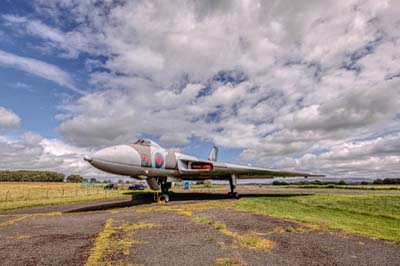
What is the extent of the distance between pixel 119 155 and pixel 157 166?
3.92m

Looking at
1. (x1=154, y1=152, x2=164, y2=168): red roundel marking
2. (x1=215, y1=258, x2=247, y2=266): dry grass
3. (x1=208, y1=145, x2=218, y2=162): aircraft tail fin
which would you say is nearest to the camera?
(x1=215, y1=258, x2=247, y2=266): dry grass

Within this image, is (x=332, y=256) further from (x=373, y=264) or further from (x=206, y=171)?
(x=206, y=171)

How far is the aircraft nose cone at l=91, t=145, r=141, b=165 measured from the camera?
14192mm

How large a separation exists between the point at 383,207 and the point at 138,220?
16.3 metres

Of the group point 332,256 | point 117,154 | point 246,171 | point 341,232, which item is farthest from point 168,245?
point 246,171

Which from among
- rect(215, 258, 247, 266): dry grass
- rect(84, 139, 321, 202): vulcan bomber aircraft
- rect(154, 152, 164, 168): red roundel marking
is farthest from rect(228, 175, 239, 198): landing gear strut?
rect(215, 258, 247, 266): dry grass

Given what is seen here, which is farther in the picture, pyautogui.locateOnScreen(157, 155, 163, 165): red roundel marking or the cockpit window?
pyautogui.locateOnScreen(157, 155, 163, 165): red roundel marking

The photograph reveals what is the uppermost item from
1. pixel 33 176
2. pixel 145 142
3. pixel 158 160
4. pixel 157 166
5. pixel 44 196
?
pixel 145 142

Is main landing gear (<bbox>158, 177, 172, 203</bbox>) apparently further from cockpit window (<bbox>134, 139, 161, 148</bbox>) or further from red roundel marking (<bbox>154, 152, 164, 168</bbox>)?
cockpit window (<bbox>134, 139, 161, 148</bbox>)

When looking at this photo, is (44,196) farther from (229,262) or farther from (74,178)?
(74,178)

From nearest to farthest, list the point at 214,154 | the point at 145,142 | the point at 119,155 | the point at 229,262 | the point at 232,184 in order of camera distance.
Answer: the point at 229,262, the point at 119,155, the point at 145,142, the point at 232,184, the point at 214,154

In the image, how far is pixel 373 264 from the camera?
5.54m

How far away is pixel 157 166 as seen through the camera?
1845 centimetres

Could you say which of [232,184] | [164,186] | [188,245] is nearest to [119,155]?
[164,186]
